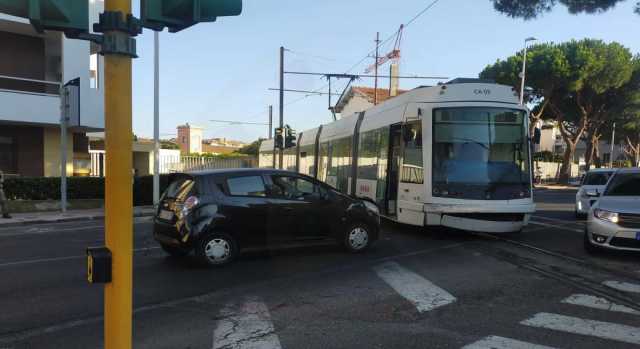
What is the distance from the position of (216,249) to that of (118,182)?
200 inches

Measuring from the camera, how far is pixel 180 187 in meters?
7.92

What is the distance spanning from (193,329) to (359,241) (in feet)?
14.5

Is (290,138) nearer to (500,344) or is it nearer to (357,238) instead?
(357,238)

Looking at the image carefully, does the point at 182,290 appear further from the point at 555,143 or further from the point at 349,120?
the point at 555,143

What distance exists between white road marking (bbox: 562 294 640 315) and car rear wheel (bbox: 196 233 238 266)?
4613 mm

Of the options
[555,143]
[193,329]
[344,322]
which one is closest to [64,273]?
[193,329]

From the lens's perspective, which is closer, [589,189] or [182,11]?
[182,11]

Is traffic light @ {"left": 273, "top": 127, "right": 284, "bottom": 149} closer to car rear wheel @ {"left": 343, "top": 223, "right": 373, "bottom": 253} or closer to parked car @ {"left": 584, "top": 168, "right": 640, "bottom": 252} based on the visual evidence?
car rear wheel @ {"left": 343, "top": 223, "right": 373, "bottom": 253}

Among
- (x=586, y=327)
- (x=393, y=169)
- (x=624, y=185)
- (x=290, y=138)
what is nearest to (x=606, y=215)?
(x=624, y=185)

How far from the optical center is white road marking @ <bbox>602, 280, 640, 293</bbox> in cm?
630

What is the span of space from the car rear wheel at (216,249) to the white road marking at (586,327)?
4345 millimetres

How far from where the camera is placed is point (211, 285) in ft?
21.4

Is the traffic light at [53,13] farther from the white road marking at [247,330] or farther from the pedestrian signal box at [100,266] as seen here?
the white road marking at [247,330]

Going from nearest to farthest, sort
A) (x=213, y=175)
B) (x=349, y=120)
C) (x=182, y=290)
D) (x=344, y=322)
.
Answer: (x=344, y=322)
(x=182, y=290)
(x=213, y=175)
(x=349, y=120)
